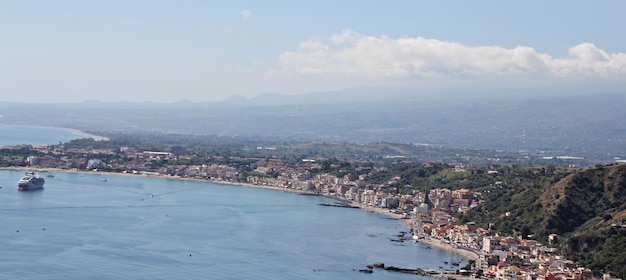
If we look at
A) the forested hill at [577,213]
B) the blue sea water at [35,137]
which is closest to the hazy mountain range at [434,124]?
the blue sea water at [35,137]

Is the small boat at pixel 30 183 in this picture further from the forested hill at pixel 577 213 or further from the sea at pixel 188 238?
the forested hill at pixel 577 213

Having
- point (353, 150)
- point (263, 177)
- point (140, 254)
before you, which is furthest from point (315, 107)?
point (140, 254)

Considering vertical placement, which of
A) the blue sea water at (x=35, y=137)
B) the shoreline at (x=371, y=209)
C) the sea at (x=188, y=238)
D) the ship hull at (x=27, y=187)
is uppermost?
the blue sea water at (x=35, y=137)

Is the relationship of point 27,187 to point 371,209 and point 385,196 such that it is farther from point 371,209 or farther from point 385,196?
point 385,196

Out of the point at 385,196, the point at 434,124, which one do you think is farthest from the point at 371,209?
the point at 434,124

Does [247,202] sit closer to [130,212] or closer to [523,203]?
[130,212]

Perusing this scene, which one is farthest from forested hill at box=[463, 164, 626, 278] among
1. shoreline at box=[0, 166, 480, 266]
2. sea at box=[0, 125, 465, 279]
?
sea at box=[0, 125, 465, 279]
